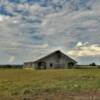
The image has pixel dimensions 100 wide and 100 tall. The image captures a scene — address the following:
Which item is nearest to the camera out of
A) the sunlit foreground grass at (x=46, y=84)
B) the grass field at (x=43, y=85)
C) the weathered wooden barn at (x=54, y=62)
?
the grass field at (x=43, y=85)

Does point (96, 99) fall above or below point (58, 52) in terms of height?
below

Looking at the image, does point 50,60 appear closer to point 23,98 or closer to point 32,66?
point 32,66

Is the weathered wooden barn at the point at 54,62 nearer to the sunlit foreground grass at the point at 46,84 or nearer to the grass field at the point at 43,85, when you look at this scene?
the sunlit foreground grass at the point at 46,84

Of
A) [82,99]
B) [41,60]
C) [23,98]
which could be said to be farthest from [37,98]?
[41,60]

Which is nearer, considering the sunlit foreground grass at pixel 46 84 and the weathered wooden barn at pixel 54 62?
the sunlit foreground grass at pixel 46 84

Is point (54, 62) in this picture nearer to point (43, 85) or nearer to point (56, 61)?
point (56, 61)

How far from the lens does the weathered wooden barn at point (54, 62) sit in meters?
88.6

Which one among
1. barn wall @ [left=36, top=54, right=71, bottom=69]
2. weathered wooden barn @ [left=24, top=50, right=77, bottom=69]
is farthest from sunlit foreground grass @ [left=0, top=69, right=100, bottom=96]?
barn wall @ [left=36, top=54, right=71, bottom=69]

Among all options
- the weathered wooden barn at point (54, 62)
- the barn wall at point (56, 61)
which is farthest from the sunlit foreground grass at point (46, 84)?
the barn wall at point (56, 61)

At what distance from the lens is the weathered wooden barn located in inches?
3489

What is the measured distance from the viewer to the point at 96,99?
1781 cm

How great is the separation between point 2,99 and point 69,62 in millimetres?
73768

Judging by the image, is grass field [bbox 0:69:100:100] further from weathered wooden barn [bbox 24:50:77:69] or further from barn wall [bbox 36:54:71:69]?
barn wall [bbox 36:54:71:69]

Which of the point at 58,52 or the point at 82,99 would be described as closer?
the point at 82,99
